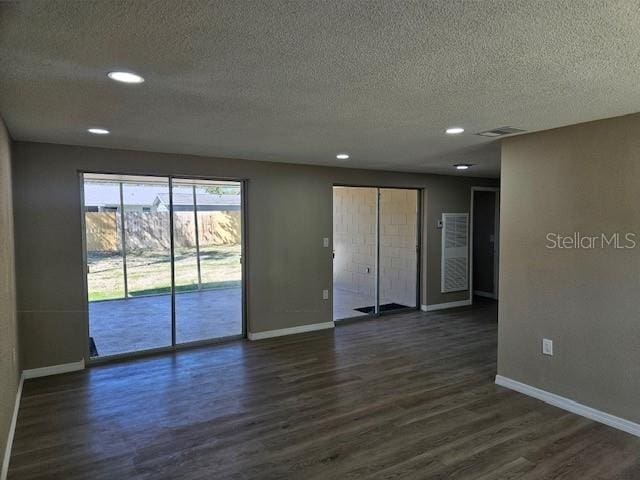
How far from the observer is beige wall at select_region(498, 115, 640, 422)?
2.98 metres

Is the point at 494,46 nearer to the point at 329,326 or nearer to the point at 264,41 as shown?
the point at 264,41

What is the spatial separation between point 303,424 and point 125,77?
2528 mm

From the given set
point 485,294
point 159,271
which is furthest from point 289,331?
point 485,294

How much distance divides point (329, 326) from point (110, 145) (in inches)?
137

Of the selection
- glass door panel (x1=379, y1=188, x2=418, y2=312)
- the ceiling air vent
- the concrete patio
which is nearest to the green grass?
the concrete patio

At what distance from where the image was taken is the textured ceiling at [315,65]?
4.88ft

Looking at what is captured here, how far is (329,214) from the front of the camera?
5809 mm

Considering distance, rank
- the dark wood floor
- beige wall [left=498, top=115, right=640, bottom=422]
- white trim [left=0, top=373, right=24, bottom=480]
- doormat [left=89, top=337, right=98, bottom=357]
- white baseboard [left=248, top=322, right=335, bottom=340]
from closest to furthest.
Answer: white trim [left=0, top=373, right=24, bottom=480], the dark wood floor, beige wall [left=498, top=115, right=640, bottom=422], doormat [left=89, top=337, right=98, bottom=357], white baseboard [left=248, top=322, right=335, bottom=340]

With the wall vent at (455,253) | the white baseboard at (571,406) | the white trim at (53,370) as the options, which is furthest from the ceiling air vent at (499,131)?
the white trim at (53,370)

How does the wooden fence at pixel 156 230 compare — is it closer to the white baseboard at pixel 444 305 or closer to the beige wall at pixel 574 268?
the beige wall at pixel 574 268

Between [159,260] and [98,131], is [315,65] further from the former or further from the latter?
[159,260]

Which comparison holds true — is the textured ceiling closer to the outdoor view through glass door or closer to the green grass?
the outdoor view through glass door

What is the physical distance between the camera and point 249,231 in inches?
205

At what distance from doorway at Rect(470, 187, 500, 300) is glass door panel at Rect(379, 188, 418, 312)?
1659mm
